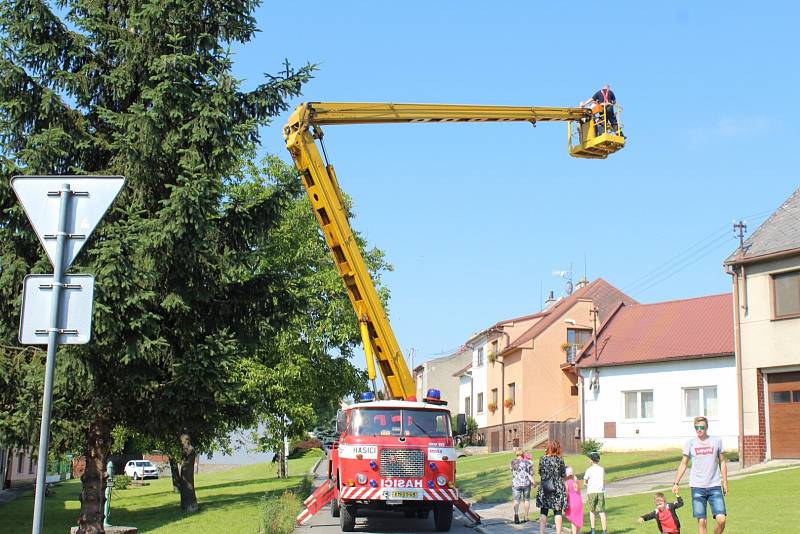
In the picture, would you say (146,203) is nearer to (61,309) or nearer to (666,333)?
(61,309)

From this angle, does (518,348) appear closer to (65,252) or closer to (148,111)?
(148,111)

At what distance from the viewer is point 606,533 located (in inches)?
559

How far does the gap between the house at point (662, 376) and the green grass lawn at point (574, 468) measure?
185cm

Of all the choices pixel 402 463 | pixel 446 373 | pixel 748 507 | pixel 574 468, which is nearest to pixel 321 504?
pixel 402 463

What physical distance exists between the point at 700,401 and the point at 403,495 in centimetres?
2224

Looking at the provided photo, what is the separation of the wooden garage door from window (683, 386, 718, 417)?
27.6 feet

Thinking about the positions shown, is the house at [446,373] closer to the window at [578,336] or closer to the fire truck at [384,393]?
the window at [578,336]

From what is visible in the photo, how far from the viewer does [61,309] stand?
6340mm

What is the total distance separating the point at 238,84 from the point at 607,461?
2146 centimetres

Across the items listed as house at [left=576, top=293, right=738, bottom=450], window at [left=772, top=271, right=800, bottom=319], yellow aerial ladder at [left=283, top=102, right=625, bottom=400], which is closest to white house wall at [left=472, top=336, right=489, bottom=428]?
house at [left=576, top=293, right=738, bottom=450]

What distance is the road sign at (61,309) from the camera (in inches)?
247

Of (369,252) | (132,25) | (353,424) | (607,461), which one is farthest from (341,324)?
(132,25)

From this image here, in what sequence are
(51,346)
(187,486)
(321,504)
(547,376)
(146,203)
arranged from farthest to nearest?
(547,376) < (187,486) < (321,504) < (146,203) < (51,346)

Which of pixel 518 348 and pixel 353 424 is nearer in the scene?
pixel 353 424
